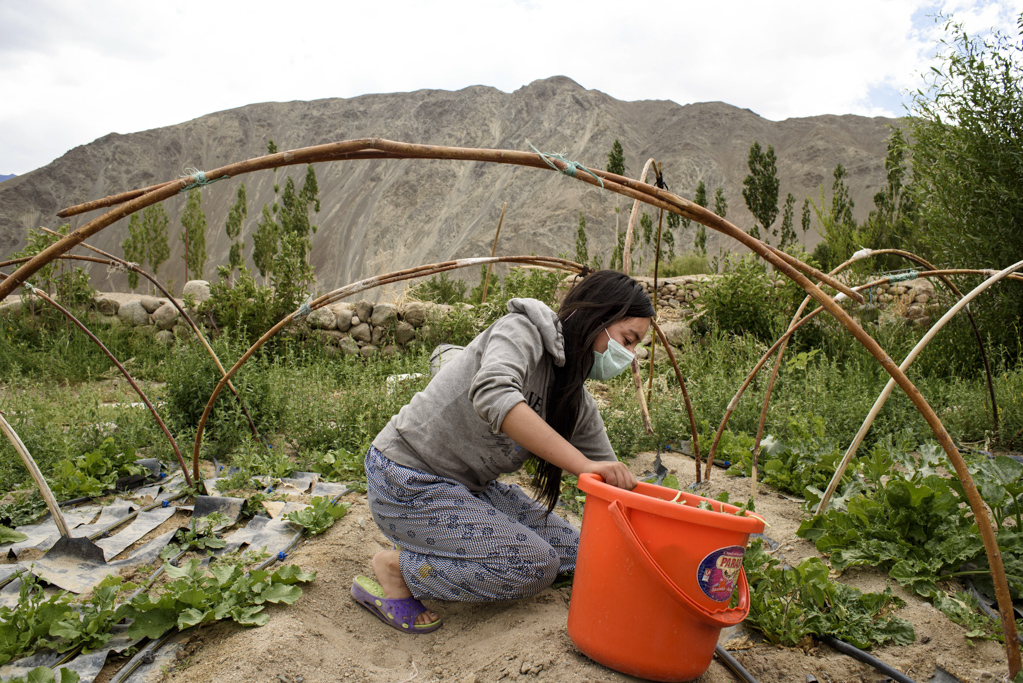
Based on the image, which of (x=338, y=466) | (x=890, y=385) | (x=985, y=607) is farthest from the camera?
(x=338, y=466)

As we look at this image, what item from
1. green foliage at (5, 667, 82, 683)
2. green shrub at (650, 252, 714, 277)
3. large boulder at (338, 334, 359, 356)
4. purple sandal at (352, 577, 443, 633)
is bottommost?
purple sandal at (352, 577, 443, 633)

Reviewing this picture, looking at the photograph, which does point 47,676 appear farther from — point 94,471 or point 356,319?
point 356,319

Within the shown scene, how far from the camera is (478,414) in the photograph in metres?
1.60

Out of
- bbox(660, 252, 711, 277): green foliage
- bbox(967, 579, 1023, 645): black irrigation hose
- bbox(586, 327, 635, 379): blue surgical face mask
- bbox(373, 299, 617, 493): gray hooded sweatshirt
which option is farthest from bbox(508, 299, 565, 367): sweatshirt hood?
bbox(660, 252, 711, 277): green foliage

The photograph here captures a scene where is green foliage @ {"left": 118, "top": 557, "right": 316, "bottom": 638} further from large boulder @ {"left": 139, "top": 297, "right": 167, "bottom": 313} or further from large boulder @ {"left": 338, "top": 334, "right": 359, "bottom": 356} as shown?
large boulder @ {"left": 139, "top": 297, "right": 167, "bottom": 313}

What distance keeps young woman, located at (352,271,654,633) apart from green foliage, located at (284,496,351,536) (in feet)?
1.43

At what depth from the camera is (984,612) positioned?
1.77 metres

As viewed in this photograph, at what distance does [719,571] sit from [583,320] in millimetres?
734

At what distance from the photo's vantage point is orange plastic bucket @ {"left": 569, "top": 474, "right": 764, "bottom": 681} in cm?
134

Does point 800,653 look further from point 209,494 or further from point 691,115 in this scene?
point 691,115

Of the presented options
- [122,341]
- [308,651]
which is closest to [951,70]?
[308,651]

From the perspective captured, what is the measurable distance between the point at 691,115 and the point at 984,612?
41294mm

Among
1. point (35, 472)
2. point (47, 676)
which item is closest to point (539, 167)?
point (47, 676)

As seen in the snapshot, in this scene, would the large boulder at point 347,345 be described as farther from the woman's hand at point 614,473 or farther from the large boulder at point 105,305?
the woman's hand at point 614,473
